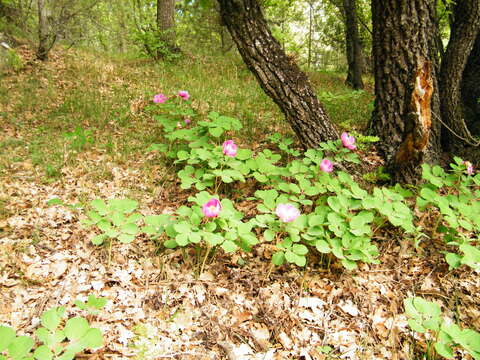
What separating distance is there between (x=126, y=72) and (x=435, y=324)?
592 cm

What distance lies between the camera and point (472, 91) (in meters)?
3.46

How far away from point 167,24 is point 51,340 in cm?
734

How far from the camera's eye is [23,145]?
135 inches

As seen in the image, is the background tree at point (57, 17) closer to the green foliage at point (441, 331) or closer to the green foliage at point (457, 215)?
the green foliage at point (457, 215)

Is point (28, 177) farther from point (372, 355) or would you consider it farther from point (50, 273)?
point (372, 355)

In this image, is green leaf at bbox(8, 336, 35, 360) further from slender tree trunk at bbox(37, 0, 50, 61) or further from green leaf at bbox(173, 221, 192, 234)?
slender tree trunk at bbox(37, 0, 50, 61)

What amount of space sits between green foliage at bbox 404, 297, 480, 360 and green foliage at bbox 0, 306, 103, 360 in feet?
5.01

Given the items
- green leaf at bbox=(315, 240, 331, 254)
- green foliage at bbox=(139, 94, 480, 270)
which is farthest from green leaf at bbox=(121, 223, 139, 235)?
green leaf at bbox=(315, 240, 331, 254)

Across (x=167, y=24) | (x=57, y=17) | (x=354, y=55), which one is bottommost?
(x=354, y=55)

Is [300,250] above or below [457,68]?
below

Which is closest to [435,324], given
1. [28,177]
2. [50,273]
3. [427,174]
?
[427,174]

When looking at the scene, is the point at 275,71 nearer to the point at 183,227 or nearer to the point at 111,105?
the point at 183,227

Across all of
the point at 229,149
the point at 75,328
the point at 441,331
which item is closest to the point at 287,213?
the point at 229,149

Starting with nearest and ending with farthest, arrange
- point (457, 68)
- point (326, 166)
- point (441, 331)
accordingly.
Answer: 1. point (441, 331)
2. point (326, 166)
3. point (457, 68)
